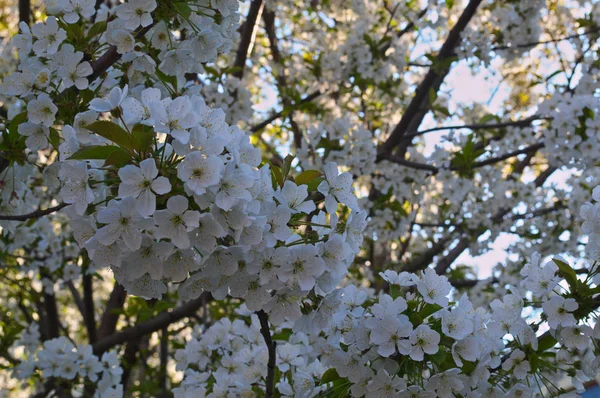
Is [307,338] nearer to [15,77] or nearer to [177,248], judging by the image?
[177,248]

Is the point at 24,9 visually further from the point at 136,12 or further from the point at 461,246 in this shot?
the point at 461,246

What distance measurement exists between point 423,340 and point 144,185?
2.52 feet

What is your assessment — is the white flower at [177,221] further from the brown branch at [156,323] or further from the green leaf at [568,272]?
the brown branch at [156,323]

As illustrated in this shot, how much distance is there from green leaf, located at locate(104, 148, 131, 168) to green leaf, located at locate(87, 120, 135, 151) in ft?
0.05

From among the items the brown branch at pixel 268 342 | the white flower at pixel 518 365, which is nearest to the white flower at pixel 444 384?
the white flower at pixel 518 365

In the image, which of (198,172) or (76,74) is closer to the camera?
(198,172)

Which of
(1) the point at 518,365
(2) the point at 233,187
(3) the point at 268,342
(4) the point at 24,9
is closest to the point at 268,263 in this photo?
(2) the point at 233,187

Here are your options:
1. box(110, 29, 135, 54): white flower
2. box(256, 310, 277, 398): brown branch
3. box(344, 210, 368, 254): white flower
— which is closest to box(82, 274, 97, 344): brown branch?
box(110, 29, 135, 54): white flower

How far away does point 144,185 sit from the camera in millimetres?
1266

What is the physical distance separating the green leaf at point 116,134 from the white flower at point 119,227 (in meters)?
0.14

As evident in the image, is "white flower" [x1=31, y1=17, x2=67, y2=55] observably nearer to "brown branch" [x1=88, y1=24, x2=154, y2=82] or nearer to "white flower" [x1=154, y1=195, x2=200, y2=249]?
"brown branch" [x1=88, y1=24, x2=154, y2=82]

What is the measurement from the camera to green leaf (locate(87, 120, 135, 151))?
1331 millimetres

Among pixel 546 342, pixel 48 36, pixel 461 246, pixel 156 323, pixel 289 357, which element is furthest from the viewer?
pixel 461 246

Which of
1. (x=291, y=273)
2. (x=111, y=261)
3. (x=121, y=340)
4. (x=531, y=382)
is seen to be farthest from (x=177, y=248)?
(x=121, y=340)
